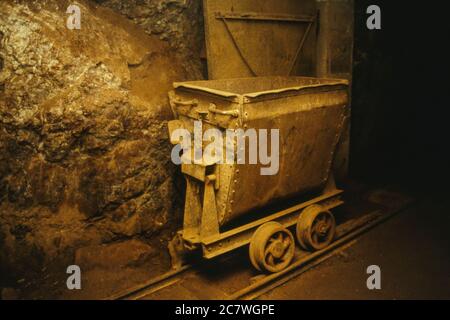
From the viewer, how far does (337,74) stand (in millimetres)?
6422

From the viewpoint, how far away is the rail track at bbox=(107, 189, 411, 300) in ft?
13.0

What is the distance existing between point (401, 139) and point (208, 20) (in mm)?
5849

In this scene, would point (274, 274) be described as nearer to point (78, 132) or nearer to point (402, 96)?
point (78, 132)

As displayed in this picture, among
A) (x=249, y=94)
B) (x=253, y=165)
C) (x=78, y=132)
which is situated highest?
(x=249, y=94)

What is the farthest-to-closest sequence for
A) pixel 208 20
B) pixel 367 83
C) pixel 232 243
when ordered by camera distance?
1. pixel 367 83
2. pixel 208 20
3. pixel 232 243

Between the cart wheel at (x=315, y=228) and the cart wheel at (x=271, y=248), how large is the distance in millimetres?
282

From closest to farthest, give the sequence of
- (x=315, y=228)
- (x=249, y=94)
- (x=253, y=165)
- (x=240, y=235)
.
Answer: (x=249, y=94)
(x=253, y=165)
(x=240, y=235)
(x=315, y=228)

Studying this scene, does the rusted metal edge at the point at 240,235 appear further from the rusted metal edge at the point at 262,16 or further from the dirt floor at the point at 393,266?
the rusted metal edge at the point at 262,16

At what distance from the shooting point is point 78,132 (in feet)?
14.2

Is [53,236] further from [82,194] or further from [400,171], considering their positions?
[400,171]

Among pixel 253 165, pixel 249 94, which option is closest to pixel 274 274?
pixel 253 165

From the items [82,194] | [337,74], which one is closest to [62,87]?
[82,194]

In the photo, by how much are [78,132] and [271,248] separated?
2681 millimetres

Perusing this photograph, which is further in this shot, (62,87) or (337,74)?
(337,74)
